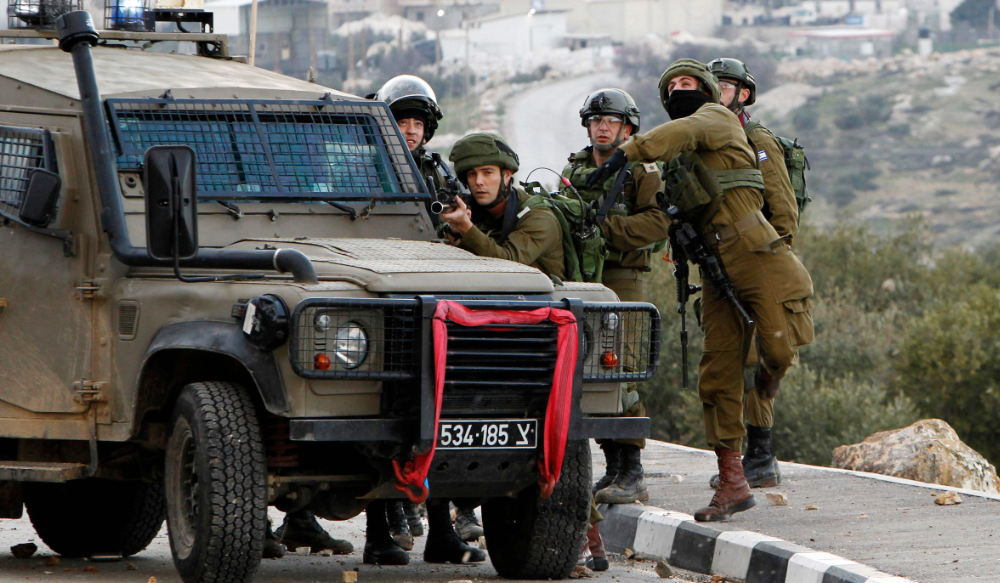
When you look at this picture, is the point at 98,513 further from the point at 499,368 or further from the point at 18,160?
the point at 499,368

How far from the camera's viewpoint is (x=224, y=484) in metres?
5.70

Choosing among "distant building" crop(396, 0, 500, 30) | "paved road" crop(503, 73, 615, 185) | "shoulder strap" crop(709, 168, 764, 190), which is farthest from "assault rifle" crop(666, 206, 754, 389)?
"distant building" crop(396, 0, 500, 30)

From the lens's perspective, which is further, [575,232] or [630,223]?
[630,223]

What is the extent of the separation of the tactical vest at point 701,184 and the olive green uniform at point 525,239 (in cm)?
77

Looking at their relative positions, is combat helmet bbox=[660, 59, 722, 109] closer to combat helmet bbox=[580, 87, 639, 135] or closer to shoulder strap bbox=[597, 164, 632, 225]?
shoulder strap bbox=[597, 164, 632, 225]

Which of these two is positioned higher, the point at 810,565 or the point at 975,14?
the point at 810,565

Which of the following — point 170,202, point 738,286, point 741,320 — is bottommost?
point 741,320

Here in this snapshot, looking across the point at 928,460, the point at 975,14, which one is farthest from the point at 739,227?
the point at 975,14

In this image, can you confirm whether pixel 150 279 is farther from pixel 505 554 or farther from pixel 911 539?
pixel 911 539

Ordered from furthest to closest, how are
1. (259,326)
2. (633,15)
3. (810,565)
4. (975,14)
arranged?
1. (975,14)
2. (633,15)
3. (810,565)
4. (259,326)

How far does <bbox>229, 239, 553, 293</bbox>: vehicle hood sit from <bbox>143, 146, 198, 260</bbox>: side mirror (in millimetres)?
515

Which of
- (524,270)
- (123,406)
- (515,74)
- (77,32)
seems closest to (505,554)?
(524,270)

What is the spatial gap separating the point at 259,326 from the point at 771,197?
3.76 meters

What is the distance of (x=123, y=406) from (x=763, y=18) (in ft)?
389
